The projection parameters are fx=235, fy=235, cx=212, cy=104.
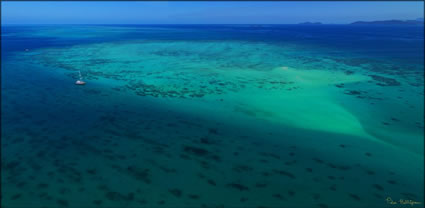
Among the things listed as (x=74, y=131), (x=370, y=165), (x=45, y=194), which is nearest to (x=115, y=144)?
(x=74, y=131)

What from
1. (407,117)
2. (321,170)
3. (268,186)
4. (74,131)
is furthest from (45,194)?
(407,117)

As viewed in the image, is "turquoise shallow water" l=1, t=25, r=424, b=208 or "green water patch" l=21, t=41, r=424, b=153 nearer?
"turquoise shallow water" l=1, t=25, r=424, b=208

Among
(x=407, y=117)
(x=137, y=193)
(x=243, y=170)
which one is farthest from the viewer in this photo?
(x=407, y=117)

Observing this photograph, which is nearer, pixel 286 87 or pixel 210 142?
pixel 210 142

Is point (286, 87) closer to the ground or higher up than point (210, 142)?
higher up

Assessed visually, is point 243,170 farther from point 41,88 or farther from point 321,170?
point 41,88

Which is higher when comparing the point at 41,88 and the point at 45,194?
the point at 41,88

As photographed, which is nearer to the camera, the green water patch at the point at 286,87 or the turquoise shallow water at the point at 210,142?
the turquoise shallow water at the point at 210,142

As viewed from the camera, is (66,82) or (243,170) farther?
(66,82)

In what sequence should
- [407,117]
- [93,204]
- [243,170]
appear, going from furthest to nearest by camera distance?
[407,117]
[243,170]
[93,204]

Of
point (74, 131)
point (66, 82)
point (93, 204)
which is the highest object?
point (66, 82)
